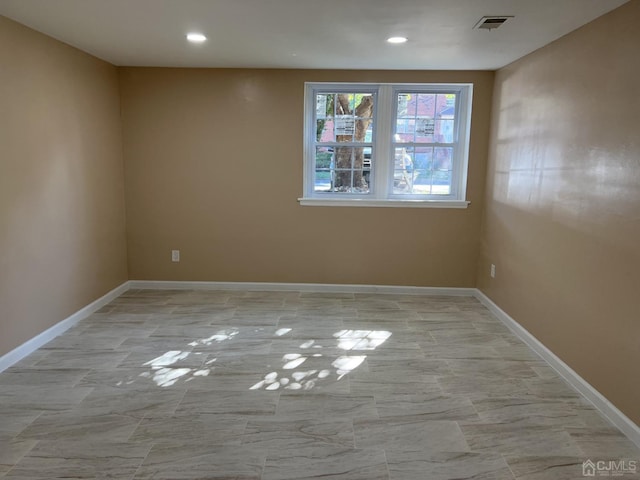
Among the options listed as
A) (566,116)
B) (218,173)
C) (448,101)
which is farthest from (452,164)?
(218,173)

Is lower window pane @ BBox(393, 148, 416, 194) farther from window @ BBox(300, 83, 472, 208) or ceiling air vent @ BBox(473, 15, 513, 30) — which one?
ceiling air vent @ BBox(473, 15, 513, 30)

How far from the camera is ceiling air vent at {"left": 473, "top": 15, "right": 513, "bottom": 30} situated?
267 centimetres

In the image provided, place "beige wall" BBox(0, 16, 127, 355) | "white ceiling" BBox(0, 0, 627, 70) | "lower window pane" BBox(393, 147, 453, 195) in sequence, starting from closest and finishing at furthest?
"white ceiling" BBox(0, 0, 627, 70) < "beige wall" BBox(0, 16, 127, 355) < "lower window pane" BBox(393, 147, 453, 195)

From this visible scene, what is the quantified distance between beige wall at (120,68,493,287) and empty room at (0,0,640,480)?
24 millimetres

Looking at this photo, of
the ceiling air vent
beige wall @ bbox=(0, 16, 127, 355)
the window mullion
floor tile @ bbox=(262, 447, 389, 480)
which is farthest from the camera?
the window mullion

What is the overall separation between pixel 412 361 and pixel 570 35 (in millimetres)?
2467

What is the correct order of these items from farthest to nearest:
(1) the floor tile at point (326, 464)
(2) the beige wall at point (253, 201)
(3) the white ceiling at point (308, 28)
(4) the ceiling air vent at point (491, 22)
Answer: (2) the beige wall at point (253, 201) < (4) the ceiling air vent at point (491, 22) < (3) the white ceiling at point (308, 28) < (1) the floor tile at point (326, 464)

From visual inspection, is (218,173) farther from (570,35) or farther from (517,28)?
(570,35)

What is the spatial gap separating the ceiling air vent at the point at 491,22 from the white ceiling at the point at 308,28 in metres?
0.05

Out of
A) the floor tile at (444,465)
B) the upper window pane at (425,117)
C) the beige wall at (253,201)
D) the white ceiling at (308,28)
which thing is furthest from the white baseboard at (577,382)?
the white ceiling at (308,28)

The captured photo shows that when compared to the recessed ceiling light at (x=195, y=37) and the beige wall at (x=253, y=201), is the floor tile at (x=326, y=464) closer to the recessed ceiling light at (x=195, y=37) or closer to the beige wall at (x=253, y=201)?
the beige wall at (x=253, y=201)

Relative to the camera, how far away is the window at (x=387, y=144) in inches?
180

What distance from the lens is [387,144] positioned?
15.1 ft

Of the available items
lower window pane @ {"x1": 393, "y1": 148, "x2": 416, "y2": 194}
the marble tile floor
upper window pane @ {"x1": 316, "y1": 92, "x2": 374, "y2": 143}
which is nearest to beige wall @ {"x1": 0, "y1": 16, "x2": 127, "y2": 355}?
the marble tile floor
